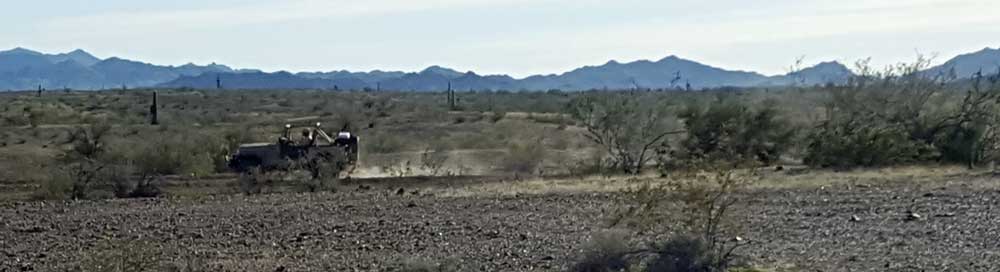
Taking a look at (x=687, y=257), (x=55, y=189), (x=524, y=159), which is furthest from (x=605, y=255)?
(x=524, y=159)

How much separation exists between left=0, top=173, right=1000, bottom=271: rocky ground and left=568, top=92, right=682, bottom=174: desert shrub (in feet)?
34.5

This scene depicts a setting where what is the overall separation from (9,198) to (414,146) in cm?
2149

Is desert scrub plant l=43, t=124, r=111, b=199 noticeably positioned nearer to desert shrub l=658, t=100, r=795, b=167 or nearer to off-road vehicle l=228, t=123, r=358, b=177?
off-road vehicle l=228, t=123, r=358, b=177

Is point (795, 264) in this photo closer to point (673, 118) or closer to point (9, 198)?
point (9, 198)

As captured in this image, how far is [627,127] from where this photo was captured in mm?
40531

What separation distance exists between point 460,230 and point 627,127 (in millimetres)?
19262

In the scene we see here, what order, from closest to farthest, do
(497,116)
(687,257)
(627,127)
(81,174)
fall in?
(687,257), (81,174), (627,127), (497,116)

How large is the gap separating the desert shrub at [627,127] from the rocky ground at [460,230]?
414 inches

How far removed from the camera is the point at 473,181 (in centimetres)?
3628

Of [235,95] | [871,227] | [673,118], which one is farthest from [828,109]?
[235,95]

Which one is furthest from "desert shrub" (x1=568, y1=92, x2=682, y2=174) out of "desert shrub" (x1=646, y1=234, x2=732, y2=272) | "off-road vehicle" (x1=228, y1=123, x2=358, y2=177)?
"desert shrub" (x1=646, y1=234, x2=732, y2=272)

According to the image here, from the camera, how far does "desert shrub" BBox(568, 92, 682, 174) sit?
3991 cm

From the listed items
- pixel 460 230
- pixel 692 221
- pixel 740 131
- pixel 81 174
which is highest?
pixel 692 221

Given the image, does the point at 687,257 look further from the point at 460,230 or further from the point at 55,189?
the point at 55,189
